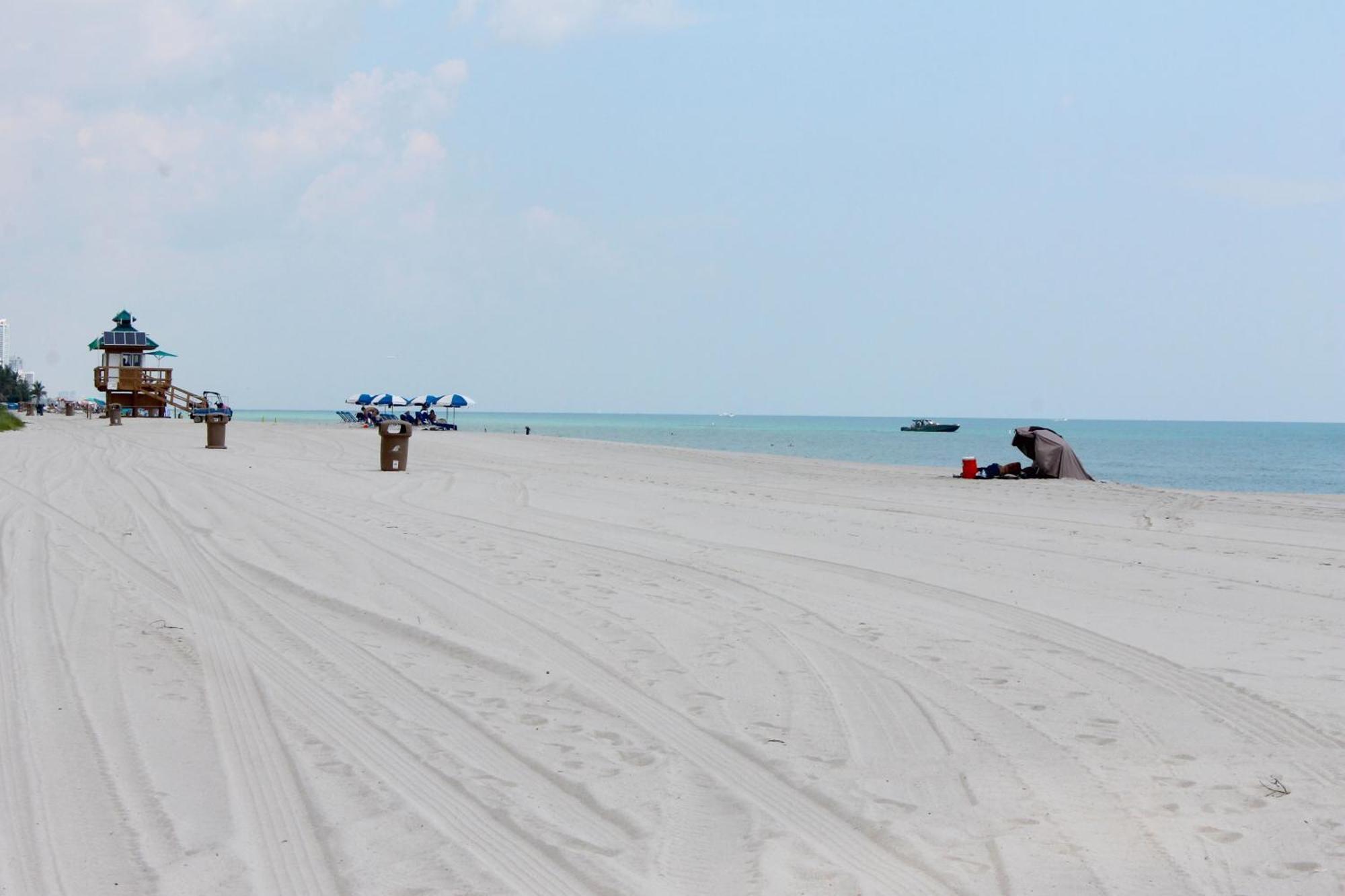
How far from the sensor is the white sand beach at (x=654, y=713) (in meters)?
3.22

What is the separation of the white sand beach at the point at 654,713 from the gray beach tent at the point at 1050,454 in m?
11.0

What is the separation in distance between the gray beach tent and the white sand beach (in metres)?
11.0

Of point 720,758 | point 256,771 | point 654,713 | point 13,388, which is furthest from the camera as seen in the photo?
point 13,388

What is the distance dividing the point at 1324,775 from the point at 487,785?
2.89 metres

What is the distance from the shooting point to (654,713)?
4711 millimetres

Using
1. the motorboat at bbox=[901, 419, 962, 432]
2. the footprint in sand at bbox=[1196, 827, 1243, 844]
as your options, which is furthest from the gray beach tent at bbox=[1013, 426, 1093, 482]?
the motorboat at bbox=[901, 419, 962, 432]

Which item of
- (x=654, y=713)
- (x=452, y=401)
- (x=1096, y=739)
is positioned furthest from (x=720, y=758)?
(x=452, y=401)

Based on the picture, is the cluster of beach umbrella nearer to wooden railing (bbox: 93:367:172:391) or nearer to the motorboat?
wooden railing (bbox: 93:367:172:391)

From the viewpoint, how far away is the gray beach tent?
846 inches

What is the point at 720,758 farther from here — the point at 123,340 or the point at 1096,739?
the point at 123,340

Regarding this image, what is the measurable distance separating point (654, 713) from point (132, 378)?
6197 centimetres

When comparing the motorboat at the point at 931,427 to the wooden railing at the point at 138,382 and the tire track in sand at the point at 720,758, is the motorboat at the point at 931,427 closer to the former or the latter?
the wooden railing at the point at 138,382

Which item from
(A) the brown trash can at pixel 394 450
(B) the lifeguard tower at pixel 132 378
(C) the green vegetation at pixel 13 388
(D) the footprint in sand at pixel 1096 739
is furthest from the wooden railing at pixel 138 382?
(D) the footprint in sand at pixel 1096 739

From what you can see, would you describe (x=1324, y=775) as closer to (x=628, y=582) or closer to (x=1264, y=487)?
(x=628, y=582)
